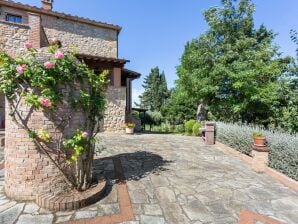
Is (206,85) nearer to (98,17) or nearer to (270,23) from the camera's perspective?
(270,23)

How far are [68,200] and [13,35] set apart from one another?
1159 cm

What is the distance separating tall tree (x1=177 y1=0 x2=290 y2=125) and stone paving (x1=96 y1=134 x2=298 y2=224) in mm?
7320

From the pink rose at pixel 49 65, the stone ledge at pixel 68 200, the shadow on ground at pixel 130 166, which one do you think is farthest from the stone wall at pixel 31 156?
the shadow on ground at pixel 130 166

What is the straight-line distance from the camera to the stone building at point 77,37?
1127cm

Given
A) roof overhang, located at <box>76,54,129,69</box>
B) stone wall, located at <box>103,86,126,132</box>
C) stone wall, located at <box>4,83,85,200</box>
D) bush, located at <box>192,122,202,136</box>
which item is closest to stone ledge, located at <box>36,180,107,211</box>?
stone wall, located at <box>4,83,85,200</box>

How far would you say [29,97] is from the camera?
3.43 m

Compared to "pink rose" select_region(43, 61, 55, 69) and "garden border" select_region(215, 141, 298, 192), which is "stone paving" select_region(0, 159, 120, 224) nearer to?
"pink rose" select_region(43, 61, 55, 69)

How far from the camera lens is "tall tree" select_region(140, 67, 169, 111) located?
140 ft

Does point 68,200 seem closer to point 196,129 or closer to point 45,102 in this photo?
point 45,102

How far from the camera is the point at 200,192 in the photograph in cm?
434

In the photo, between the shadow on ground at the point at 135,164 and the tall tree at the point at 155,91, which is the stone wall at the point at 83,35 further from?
the tall tree at the point at 155,91

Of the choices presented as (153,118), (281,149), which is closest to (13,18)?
(281,149)

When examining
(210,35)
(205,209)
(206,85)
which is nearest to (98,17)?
(210,35)

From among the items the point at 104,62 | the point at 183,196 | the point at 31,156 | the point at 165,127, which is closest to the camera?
the point at 31,156
